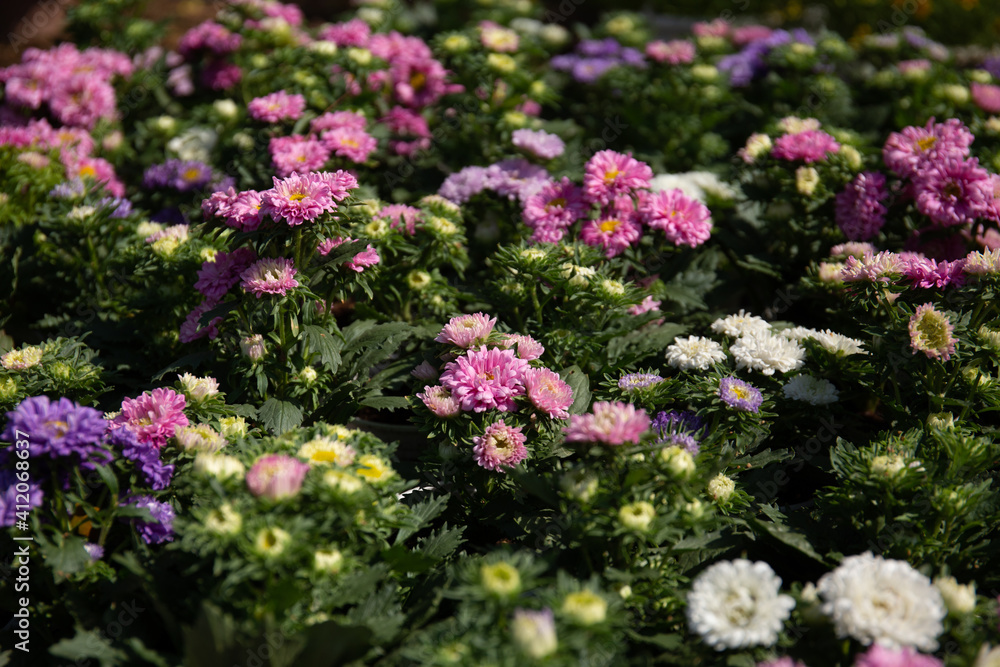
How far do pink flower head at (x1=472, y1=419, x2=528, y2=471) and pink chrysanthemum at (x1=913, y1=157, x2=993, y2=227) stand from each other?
1956 millimetres

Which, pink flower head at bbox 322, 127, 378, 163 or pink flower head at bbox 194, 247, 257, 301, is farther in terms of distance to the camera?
pink flower head at bbox 322, 127, 378, 163

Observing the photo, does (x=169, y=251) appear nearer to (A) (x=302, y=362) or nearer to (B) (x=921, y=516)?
(A) (x=302, y=362)

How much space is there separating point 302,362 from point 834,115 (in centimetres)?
344

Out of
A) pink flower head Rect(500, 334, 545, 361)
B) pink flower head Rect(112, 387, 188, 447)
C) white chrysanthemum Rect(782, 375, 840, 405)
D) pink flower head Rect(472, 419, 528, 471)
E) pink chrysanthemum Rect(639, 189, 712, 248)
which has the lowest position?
white chrysanthemum Rect(782, 375, 840, 405)

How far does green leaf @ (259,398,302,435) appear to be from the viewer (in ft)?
7.98

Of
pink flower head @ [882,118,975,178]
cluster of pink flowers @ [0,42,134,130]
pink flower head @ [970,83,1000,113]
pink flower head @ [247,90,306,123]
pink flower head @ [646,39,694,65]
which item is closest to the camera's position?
pink flower head @ [882,118,975,178]

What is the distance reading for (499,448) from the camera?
2.16 meters

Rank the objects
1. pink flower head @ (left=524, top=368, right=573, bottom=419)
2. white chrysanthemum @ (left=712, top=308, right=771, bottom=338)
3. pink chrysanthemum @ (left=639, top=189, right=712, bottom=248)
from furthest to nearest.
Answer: pink chrysanthemum @ (left=639, top=189, right=712, bottom=248)
white chrysanthemum @ (left=712, top=308, right=771, bottom=338)
pink flower head @ (left=524, top=368, right=573, bottom=419)

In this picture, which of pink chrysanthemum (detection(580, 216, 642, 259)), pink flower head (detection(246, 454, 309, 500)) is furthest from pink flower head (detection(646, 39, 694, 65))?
pink flower head (detection(246, 454, 309, 500))

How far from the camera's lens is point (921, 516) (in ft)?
6.56

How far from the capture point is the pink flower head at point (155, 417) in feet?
6.81

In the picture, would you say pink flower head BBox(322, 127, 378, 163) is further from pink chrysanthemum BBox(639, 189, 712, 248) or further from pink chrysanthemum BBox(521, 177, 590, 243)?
pink chrysanthemum BBox(639, 189, 712, 248)

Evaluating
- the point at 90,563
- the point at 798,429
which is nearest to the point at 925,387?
the point at 798,429

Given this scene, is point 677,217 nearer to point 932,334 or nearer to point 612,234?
point 612,234
